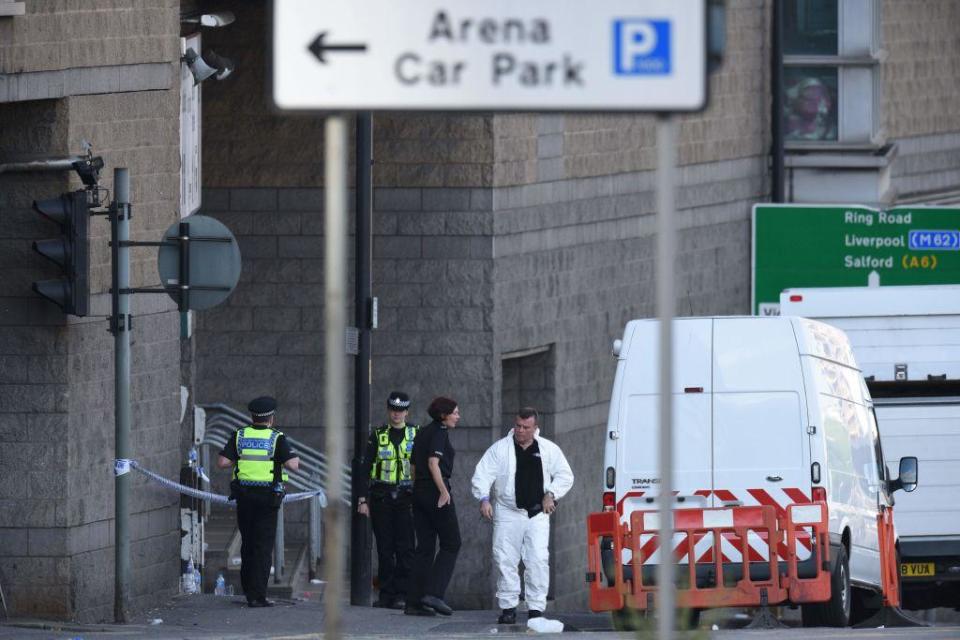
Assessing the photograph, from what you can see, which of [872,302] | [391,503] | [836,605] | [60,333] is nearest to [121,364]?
[60,333]

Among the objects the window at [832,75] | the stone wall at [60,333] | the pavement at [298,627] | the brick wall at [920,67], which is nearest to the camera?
the pavement at [298,627]

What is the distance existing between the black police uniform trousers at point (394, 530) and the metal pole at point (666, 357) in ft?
36.8

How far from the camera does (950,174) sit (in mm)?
31062

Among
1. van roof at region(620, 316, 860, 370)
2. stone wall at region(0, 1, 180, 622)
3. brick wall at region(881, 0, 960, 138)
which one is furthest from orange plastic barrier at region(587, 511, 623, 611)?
brick wall at region(881, 0, 960, 138)

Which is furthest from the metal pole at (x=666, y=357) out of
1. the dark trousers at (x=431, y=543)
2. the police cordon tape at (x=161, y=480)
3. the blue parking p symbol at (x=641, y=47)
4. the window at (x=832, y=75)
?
the window at (x=832, y=75)

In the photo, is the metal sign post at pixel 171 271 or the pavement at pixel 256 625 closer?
the pavement at pixel 256 625

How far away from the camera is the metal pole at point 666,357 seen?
18.3 feet

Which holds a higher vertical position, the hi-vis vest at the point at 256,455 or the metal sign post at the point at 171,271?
the metal sign post at the point at 171,271

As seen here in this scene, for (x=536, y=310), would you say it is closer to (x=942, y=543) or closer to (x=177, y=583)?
(x=942, y=543)

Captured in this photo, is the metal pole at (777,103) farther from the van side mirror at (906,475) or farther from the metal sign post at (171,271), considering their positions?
the metal sign post at (171,271)

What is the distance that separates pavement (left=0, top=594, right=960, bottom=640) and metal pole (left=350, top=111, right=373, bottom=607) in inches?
13.5

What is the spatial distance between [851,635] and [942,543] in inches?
224

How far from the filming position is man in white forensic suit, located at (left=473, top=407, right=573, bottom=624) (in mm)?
15141

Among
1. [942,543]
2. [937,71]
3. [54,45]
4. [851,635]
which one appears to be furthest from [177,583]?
[937,71]
